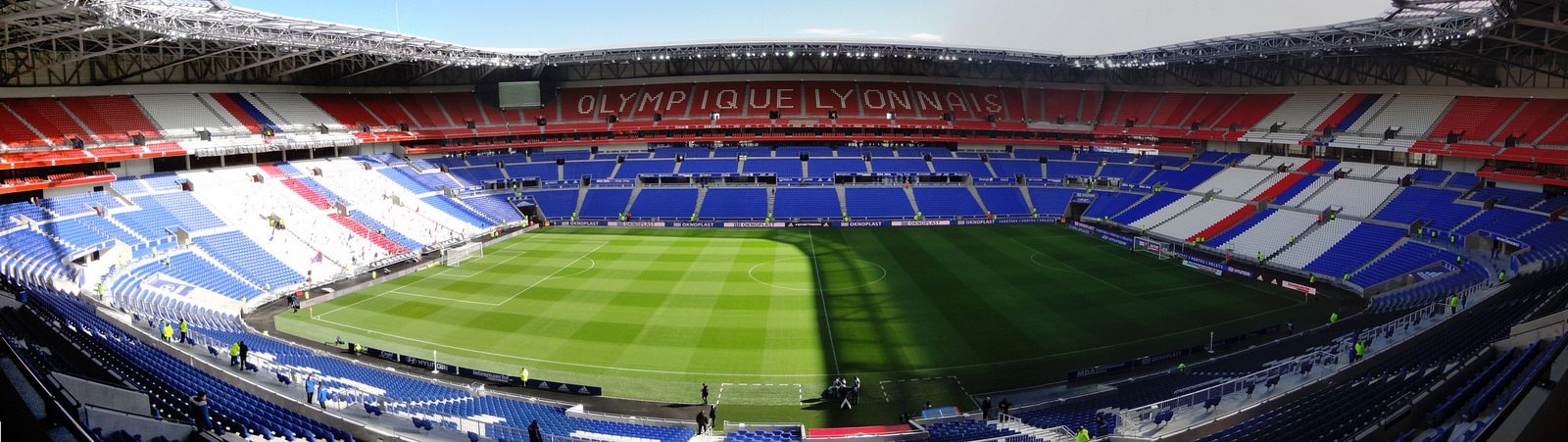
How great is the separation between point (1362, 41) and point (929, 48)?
25.4 metres

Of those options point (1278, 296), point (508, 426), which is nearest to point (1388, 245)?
point (1278, 296)

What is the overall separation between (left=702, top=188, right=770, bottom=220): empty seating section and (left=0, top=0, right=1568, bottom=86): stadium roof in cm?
1006

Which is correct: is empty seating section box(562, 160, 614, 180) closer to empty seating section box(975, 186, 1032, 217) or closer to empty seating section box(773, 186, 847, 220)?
empty seating section box(773, 186, 847, 220)

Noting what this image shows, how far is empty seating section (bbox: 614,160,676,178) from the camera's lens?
57.4 m

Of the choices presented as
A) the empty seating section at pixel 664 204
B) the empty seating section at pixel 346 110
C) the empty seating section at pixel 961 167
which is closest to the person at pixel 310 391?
the empty seating section at pixel 664 204

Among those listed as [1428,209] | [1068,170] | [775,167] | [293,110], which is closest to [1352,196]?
[1428,209]

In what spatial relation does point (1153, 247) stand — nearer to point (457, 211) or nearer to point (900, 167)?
point (900, 167)

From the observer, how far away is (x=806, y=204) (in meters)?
52.9

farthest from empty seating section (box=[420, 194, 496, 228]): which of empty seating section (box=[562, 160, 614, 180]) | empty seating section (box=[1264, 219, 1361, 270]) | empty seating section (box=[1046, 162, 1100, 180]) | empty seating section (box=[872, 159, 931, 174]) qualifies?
empty seating section (box=[1264, 219, 1361, 270])

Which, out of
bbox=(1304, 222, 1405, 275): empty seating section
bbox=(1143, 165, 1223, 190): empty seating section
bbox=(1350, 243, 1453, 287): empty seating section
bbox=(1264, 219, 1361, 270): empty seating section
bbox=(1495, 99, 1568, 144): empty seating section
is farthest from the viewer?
bbox=(1143, 165, 1223, 190): empty seating section

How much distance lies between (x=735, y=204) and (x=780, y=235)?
8.07 meters

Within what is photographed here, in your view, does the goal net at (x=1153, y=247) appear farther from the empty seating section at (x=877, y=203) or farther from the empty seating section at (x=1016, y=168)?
the empty seating section at (x=1016, y=168)

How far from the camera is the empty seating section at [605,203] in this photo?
52.5m

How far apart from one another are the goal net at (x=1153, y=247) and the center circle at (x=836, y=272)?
581 inches
